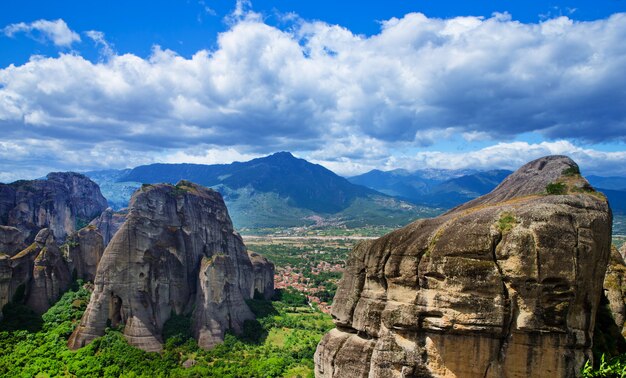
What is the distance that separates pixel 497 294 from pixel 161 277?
43.8 metres

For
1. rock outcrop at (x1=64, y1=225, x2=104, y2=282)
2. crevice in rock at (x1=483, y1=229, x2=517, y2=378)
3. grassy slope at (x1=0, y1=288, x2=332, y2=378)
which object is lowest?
grassy slope at (x1=0, y1=288, x2=332, y2=378)

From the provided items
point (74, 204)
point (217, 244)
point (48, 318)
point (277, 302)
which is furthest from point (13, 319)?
point (74, 204)

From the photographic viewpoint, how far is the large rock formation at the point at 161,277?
48.6m

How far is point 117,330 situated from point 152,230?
12.1m

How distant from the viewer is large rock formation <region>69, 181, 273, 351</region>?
48594mm

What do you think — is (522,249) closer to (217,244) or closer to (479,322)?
(479,322)

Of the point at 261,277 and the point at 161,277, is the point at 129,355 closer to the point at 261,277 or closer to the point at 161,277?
the point at 161,277

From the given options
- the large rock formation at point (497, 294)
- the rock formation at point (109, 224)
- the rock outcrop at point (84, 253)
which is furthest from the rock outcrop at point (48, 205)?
the large rock formation at point (497, 294)

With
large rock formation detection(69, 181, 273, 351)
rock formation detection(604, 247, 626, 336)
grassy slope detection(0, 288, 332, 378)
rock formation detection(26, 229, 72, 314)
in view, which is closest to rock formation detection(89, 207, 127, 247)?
large rock formation detection(69, 181, 273, 351)

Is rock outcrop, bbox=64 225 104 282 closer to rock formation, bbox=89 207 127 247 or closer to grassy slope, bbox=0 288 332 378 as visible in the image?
grassy slope, bbox=0 288 332 378

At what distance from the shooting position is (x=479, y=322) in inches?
755

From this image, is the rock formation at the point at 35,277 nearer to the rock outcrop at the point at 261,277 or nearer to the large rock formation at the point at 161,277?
the large rock formation at the point at 161,277

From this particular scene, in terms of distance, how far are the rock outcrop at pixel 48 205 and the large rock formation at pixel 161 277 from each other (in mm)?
21652

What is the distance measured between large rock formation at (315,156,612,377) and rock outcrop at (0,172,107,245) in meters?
60.8
